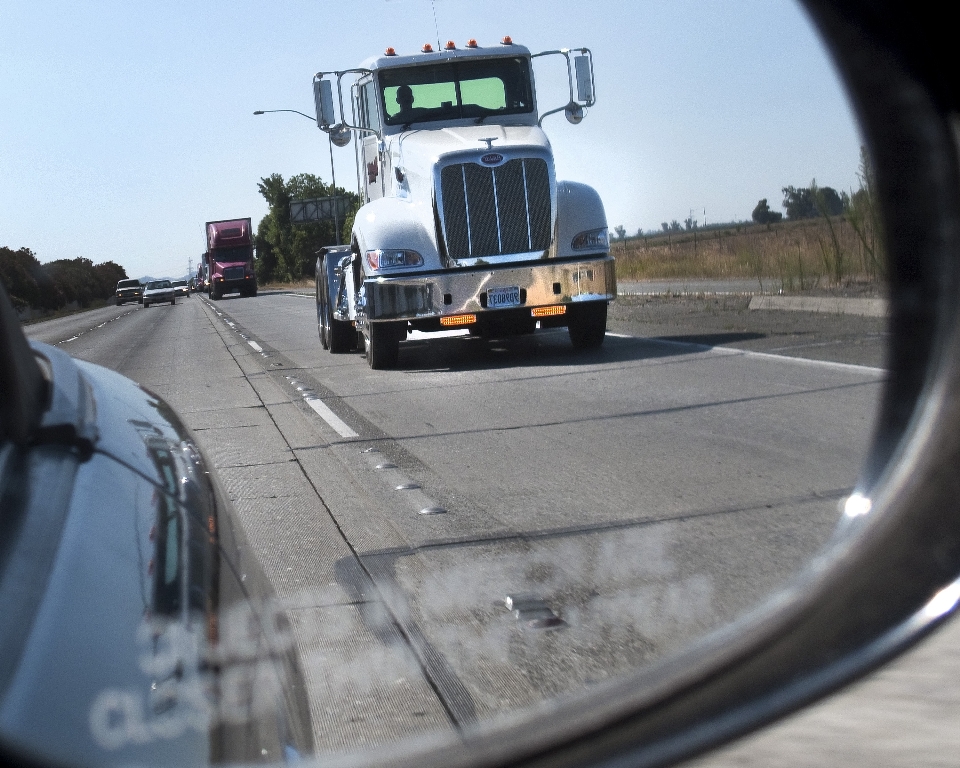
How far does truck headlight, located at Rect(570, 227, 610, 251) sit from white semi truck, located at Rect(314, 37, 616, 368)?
0.03ft

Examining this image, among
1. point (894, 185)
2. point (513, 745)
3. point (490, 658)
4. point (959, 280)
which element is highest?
point (894, 185)

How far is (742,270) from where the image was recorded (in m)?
7.58

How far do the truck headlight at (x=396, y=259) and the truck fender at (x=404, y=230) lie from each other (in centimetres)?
5

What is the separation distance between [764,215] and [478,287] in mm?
9791

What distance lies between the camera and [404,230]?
12.7 m

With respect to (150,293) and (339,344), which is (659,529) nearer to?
(150,293)

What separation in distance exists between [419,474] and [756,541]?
10.6 ft

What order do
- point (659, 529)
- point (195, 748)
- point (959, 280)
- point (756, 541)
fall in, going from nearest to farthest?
point (195, 748) < point (959, 280) < point (756, 541) < point (659, 529)

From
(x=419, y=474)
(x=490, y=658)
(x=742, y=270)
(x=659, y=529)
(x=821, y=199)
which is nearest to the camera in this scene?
(x=821, y=199)

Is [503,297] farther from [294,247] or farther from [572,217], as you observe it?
[294,247]

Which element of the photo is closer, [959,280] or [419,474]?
[959,280]

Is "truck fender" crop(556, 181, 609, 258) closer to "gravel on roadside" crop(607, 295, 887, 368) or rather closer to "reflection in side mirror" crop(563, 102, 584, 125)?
"gravel on roadside" crop(607, 295, 887, 368)

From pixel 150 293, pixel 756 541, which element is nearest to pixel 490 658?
pixel 756 541

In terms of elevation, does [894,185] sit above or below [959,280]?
above
